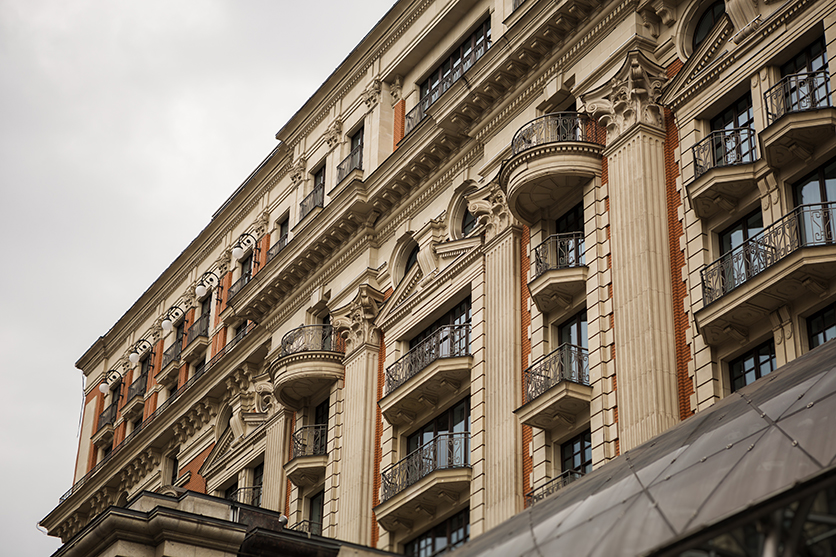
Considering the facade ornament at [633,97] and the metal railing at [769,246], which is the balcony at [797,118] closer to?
the metal railing at [769,246]

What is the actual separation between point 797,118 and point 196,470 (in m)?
30.8

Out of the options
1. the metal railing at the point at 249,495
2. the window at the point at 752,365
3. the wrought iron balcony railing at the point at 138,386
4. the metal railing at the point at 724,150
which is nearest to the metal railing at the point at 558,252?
the metal railing at the point at 724,150

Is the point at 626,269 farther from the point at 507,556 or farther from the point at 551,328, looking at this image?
the point at 507,556

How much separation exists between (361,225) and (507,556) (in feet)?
74.2

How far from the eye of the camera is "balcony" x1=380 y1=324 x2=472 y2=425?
3158 cm

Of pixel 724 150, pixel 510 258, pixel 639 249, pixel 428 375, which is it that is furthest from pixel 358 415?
pixel 724 150

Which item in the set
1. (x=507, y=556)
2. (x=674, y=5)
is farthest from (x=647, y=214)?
(x=507, y=556)

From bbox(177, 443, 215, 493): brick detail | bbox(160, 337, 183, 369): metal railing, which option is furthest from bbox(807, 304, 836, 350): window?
bbox(160, 337, 183, 369): metal railing

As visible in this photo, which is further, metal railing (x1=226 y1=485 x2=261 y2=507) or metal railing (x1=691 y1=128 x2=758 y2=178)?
metal railing (x1=226 y1=485 x2=261 y2=507)

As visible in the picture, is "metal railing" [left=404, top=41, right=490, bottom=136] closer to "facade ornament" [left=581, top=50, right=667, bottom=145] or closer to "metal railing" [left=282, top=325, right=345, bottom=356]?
"metal railing" [left=282, top=325, right=345, bottom=356]

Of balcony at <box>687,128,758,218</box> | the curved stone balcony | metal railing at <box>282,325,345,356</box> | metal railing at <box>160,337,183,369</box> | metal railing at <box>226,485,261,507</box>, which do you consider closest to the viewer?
balcony at <box>687,128,758,218</box>

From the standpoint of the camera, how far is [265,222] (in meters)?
48.1

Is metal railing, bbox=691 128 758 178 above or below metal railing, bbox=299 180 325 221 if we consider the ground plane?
below

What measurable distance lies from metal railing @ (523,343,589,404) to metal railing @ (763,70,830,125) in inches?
271
